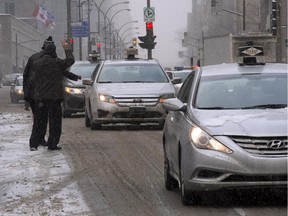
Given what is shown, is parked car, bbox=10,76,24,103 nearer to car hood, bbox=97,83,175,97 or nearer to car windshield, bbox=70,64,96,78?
car windshield, bbox=70,64,96,78

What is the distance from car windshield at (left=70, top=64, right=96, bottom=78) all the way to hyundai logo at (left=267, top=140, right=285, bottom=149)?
18021 mm

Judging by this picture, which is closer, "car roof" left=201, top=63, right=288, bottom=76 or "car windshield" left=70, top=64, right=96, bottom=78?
"car roof" left=201, top=63, right=288, bottom=76

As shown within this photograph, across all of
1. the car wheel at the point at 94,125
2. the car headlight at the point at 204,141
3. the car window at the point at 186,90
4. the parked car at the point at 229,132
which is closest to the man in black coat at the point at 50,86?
the car window at the point at 186,90

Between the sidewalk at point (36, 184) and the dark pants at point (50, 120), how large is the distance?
21cm

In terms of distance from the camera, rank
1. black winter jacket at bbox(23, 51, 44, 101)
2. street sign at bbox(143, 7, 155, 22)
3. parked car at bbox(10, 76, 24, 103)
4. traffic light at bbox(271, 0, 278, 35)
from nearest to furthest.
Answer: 1. black winter jacket at bbox(23, 51, 44, 101)
2. traffic light at bbox(271, 0, 278, 35)
3. street sign at bbox(143, 7, 155, 22)
4. parked car at bbox(10, 76, 24, 103)

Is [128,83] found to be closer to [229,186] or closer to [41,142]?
[41,142]

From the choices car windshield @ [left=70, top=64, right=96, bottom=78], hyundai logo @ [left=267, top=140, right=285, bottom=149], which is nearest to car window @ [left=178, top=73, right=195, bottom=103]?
hyundai logo @ [left=267, top=140, right=285, bottom=149]

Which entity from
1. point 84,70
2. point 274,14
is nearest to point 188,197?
point 84,70

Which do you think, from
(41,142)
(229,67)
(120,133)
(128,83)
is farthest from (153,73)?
(229,67)

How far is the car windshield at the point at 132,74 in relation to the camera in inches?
749

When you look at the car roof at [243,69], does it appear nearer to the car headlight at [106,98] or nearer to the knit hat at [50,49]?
the knit hat at [50,49]

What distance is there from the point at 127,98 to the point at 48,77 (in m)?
4.36

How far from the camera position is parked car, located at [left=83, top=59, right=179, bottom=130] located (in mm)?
17922

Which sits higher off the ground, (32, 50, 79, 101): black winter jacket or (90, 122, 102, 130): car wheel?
(32, 50, 79, 101): black winter jacket
